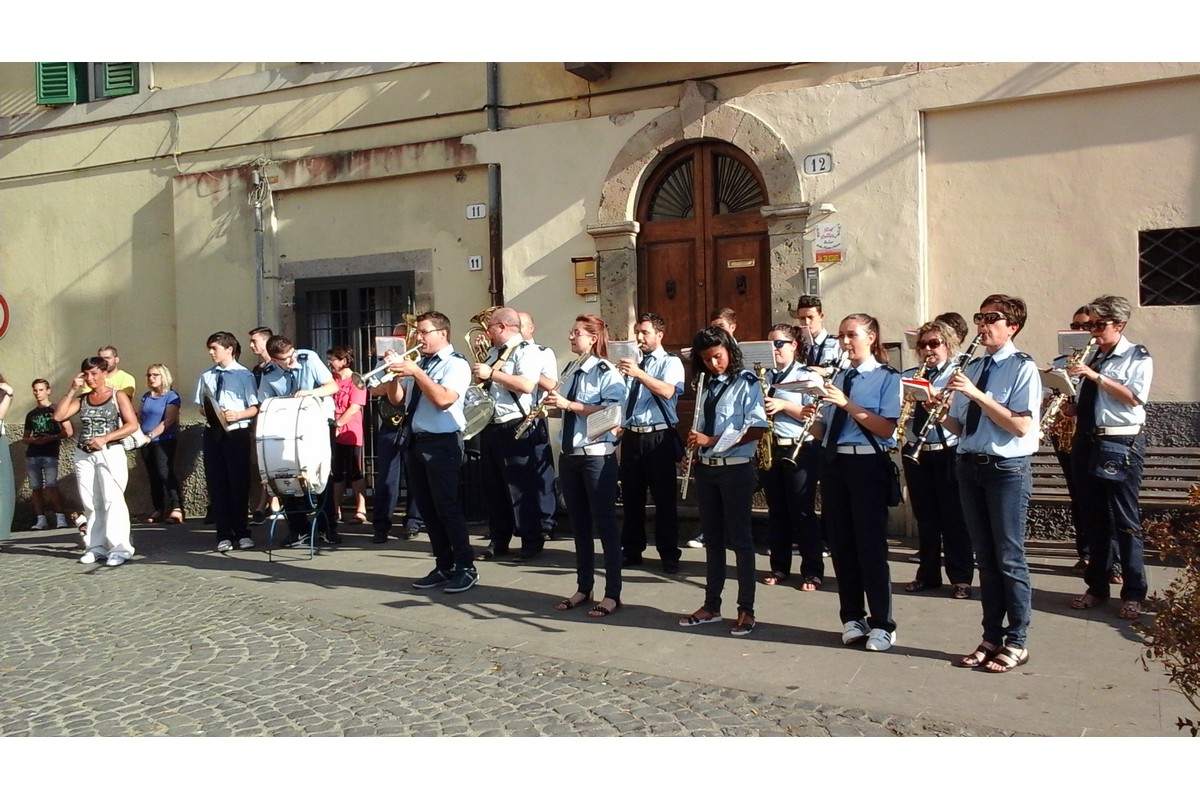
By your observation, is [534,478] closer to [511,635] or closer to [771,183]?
[511,635]

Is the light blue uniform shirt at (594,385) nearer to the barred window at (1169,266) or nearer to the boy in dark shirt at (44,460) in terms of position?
the barred window at (1169,266)

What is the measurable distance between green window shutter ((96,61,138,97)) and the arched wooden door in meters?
7.31

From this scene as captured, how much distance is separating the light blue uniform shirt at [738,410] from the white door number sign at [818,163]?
148 inches

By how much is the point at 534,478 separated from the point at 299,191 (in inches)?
222

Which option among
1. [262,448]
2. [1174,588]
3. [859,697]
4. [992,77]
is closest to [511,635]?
[859,697]

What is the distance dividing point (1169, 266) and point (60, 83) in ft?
42.8

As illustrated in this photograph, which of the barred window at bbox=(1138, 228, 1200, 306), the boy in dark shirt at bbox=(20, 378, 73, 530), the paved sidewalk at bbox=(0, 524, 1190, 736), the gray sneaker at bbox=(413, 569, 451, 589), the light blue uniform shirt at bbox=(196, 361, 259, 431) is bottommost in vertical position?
the paved sidewalk at bbox=(0, 524, 1190, 736)

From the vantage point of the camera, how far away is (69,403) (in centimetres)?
1073

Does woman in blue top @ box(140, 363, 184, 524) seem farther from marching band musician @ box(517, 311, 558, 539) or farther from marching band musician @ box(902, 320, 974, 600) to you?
marching band musician @ box(902, 320, 974, 600)

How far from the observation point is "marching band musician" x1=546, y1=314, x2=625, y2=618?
725 centimetres

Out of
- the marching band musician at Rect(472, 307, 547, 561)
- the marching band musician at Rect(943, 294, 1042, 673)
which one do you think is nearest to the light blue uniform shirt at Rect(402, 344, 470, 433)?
the marching band musician at Rect(472, 307, 547, 561)

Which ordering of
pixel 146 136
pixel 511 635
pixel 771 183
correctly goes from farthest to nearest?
pixel 146 136 < pixel 771 183 < pixel 511 635

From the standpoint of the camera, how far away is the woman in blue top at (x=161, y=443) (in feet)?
41.4

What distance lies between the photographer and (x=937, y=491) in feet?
24.5
